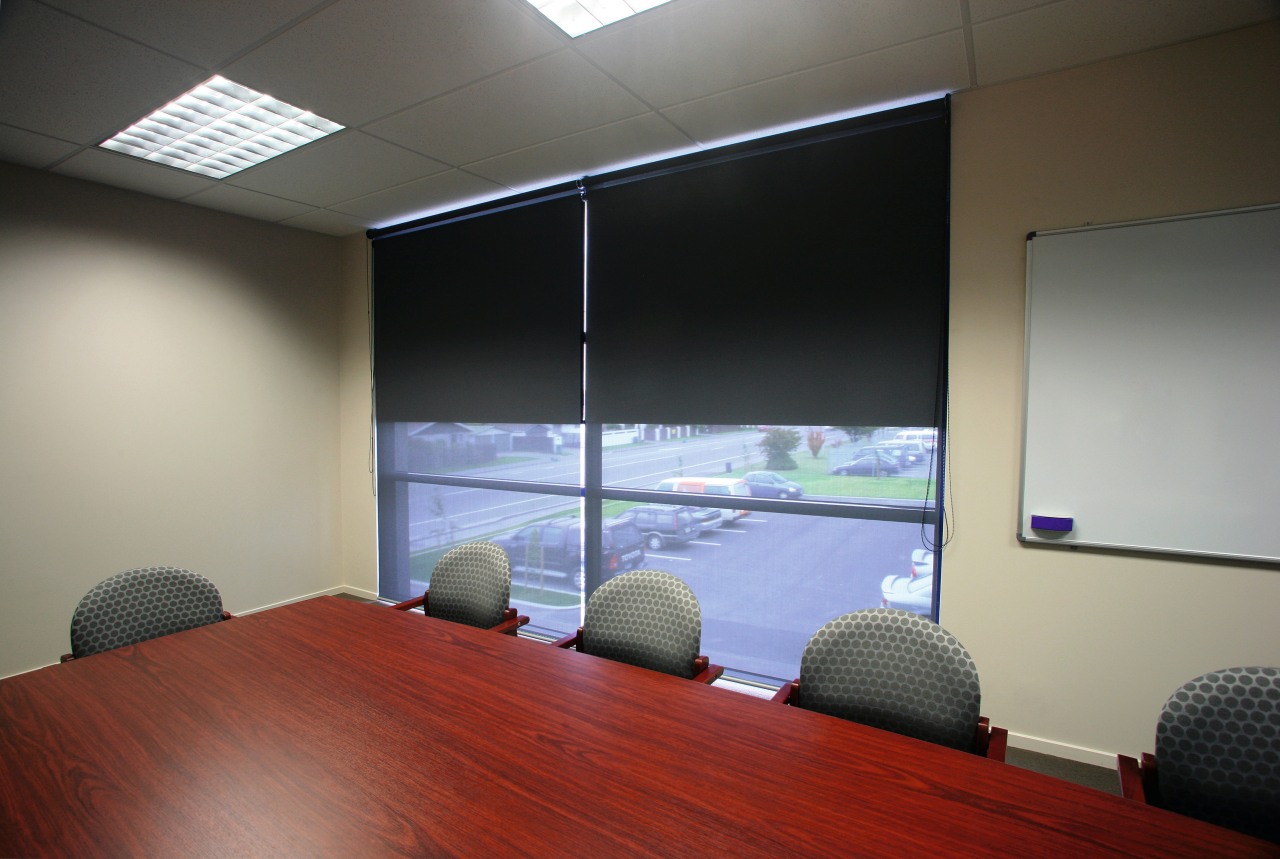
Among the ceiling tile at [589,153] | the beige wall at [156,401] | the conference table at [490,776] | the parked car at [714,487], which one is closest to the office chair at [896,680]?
the conference table at [490,776]

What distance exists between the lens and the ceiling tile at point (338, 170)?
2.81m

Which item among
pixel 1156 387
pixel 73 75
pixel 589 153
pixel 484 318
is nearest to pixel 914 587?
pixel 1156 387

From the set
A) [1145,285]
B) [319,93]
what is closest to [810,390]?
[1145,285]

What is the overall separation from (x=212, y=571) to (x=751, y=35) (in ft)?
13.8

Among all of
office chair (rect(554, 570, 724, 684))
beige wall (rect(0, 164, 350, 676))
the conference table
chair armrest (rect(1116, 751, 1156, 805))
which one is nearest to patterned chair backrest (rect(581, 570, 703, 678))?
office chair (rect(554, 570, 724, 684))

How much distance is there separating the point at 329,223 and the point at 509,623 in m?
3.26

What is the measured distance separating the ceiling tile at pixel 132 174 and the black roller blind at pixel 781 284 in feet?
7.24

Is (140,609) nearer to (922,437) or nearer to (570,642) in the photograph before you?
(570,642)

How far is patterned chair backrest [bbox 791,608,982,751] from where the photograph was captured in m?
1.50

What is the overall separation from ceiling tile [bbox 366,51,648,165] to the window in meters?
0.62

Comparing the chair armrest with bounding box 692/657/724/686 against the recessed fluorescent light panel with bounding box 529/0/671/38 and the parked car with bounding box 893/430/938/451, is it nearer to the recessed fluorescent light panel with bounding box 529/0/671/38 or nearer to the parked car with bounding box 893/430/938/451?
the parked car with bounding box 893/430/938/451

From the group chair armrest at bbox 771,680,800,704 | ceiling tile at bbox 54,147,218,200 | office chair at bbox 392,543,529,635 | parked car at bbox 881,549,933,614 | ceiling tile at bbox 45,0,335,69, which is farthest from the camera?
ceiling tile at bbox 54,147,218,200

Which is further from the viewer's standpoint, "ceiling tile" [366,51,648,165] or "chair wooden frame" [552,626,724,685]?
"ceiling tile" [366,51,648,165]

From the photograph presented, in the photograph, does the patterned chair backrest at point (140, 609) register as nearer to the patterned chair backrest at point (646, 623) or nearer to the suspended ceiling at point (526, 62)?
the patterned chair backrest at point (646, 623)
